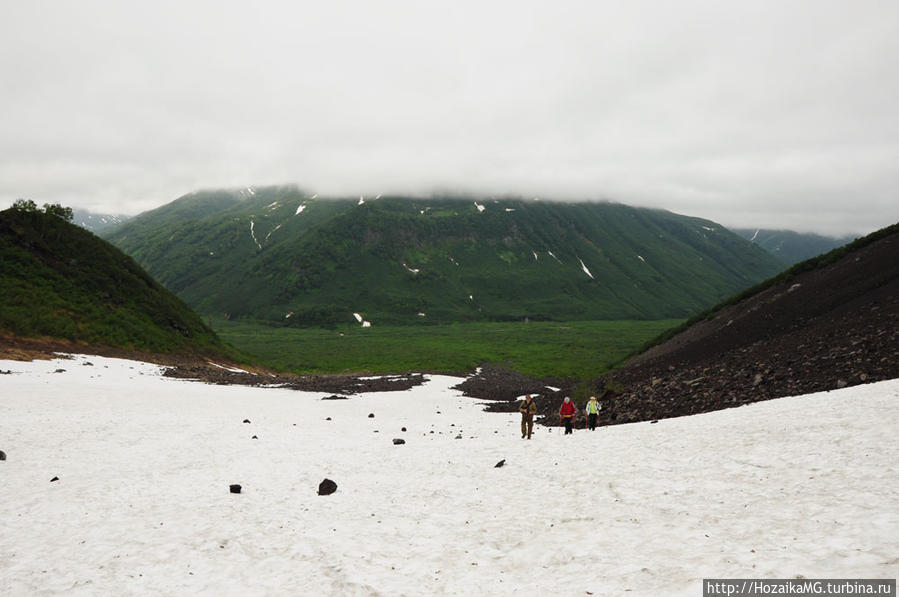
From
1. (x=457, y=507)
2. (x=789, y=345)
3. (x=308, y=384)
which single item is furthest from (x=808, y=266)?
(x=308, y=384)

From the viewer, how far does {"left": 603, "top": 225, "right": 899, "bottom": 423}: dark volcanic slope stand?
2603 centimetres

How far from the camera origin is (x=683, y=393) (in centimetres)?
3166

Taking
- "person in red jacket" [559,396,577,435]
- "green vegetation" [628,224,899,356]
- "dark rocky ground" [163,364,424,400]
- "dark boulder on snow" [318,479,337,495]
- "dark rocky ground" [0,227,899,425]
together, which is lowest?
"dark rocky ground" [163,364,424,400]

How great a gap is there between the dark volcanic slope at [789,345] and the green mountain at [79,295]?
67.0 m

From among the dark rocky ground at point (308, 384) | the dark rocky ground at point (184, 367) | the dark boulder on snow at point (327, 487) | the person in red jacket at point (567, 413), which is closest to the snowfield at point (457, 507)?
the dark boulder on snow at point (327, 487)

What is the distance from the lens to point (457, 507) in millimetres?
15344

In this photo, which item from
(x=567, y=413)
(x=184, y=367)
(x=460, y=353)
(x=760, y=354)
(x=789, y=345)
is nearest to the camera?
(x=567, y=413)

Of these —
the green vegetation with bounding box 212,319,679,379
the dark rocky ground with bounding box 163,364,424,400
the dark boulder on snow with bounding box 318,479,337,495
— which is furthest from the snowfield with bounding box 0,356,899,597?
the green vegetation with bounding box 212,319,679,379

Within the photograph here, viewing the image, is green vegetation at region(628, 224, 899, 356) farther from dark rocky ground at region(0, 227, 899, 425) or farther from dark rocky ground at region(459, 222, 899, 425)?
dark rocky ground at region(459, 222, 899, 425)

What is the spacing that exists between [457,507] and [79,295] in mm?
77748

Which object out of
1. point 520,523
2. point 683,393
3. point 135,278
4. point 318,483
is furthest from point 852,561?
point 135,278

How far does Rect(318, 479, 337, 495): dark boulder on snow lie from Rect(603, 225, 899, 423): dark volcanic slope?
2135 centimetres

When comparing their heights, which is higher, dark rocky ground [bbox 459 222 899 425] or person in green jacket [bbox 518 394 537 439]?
dark rocky ground [bbox 459 222 899 425]

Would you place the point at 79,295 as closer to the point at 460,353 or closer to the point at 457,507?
the point at 457,507
